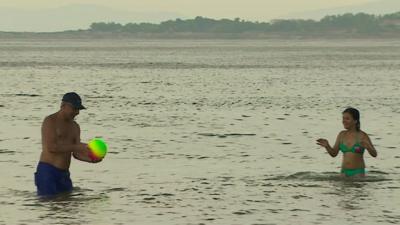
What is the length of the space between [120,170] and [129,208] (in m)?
4.71

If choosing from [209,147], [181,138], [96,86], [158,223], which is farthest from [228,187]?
[96,86]

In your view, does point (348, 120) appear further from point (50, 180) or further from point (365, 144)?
point (50, 180)

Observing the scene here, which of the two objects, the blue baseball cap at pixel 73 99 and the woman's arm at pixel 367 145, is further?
the woman's arm at pixel 367 145

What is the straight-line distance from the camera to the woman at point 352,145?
17.2 metres

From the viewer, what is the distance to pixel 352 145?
1747cm

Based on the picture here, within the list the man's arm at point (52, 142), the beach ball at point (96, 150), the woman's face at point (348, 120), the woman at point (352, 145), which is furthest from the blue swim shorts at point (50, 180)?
the woman's face at point (348, 120)

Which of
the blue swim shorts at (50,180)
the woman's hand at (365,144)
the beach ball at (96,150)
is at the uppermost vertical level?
the beach ball at (96,150)

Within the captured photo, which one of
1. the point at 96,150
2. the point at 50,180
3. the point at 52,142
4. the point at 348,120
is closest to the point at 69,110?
the point at 52,142

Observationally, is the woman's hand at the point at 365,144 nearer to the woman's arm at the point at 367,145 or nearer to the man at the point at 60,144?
the woman's arm at the point at 367,145

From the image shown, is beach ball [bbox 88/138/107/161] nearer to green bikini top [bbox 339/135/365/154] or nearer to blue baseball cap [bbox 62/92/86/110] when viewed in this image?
blue baseball cap [bbox 62/92/86/110]

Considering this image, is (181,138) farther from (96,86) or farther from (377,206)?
(96,86)

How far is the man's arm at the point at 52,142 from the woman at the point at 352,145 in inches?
161

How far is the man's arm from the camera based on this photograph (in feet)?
50.2

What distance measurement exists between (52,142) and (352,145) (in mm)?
4975
